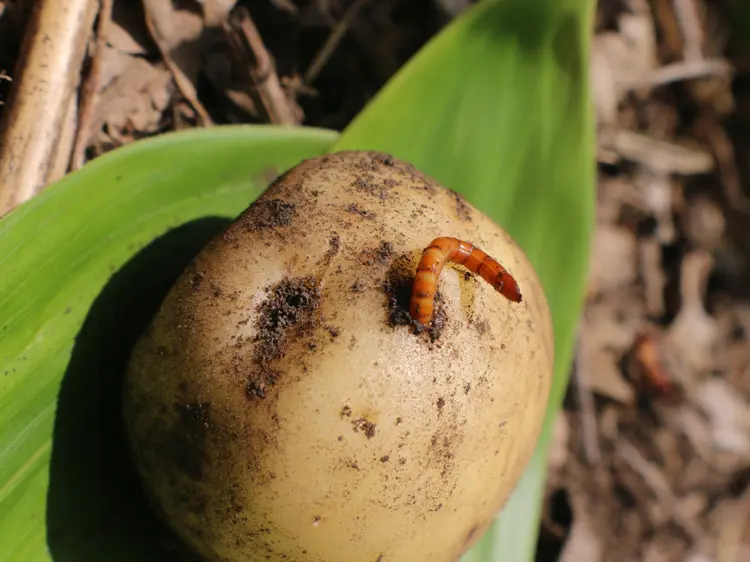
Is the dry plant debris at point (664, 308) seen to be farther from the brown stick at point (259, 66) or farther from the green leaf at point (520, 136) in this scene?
the brown stick at point (259, 66)

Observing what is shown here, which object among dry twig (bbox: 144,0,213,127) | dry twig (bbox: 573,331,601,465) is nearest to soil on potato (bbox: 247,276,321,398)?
dry twig (bbox: 144,0,213,127)

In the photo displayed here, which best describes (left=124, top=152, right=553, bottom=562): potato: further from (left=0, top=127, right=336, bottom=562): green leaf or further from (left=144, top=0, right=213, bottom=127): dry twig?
(left=144, top=0, right=213, bottom=127): dry twig

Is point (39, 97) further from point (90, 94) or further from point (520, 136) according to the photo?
point (520, 136)

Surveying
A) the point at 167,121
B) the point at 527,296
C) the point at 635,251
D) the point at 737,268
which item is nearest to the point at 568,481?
the point at 635,251

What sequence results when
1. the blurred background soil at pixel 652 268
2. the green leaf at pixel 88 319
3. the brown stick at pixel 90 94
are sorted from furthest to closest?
the blurred background soil at pixel 652 268, the brown stick at pixel 90 94, the green leaf at pixel 88 319

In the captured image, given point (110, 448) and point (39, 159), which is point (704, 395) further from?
point (39, 159)

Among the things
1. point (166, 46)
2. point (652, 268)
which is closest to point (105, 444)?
point (166, 46)

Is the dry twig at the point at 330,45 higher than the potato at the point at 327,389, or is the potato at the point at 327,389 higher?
the dry twig at the point at 330,45

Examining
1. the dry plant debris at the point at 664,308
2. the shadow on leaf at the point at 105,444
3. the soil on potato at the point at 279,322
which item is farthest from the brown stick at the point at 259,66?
the dry plant debris at the point at 664,308
